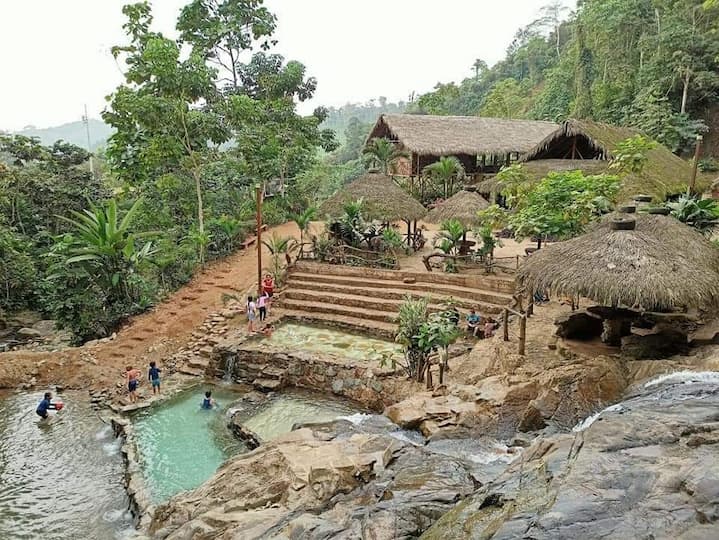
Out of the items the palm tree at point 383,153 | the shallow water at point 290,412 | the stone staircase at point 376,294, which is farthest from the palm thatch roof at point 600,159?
the shallow water at point 290,412

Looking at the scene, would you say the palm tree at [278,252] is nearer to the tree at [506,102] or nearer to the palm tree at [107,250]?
the palm tree at [107,250]

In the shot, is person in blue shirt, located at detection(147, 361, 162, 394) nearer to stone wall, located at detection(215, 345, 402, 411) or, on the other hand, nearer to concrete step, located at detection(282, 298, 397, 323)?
stone wall, located at detection(215, 345, 402, 411)

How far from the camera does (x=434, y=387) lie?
9516 mm

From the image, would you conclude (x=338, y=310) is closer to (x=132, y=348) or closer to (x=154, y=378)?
(x=154, y=378)

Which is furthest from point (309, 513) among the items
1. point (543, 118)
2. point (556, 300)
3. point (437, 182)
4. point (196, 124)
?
point (543, 118)

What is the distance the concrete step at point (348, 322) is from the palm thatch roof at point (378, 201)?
4.23m

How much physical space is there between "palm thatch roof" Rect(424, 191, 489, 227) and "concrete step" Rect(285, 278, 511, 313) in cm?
256

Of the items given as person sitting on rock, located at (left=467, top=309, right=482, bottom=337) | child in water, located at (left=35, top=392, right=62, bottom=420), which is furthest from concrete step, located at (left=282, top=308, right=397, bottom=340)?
child in water, located at (left=35, top=392, right=62, bottom=420)

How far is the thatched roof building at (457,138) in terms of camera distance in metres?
24.5

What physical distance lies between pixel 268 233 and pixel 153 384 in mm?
10445

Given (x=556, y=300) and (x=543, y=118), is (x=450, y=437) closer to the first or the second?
(x=556, y=300)

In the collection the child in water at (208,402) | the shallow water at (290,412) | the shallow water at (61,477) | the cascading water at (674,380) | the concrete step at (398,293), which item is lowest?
the shallow water at (61,477)

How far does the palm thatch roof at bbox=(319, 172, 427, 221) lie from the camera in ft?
54.2

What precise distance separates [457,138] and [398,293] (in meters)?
13.8
